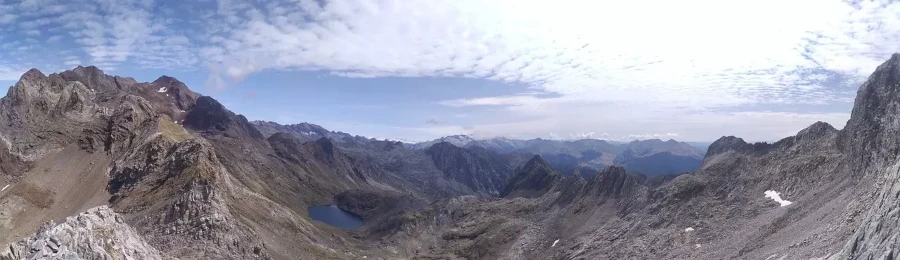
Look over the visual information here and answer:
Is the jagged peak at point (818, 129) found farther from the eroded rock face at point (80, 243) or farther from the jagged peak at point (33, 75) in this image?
the jagged peak at point (33, 75)

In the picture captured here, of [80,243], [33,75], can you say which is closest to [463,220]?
[80,243]

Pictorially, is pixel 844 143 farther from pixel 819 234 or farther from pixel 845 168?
pixel 819 234

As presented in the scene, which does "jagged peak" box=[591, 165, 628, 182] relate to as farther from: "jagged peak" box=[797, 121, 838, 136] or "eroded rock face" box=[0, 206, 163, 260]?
"eroded rock face" box=[0, 206, 163, 260]

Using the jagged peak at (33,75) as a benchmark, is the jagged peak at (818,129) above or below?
below

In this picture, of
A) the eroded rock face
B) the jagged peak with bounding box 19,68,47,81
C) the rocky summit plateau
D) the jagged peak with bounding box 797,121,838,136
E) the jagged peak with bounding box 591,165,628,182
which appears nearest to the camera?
the eroded rock face

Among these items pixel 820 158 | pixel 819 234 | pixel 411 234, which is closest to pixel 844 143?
pixel 820 158

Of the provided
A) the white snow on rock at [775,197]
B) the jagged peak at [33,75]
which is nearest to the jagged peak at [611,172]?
the white snow on rock at [775,197]

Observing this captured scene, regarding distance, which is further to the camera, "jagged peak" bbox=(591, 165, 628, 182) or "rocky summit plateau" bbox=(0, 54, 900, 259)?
"jagged peak" bbox=(591, 165, 628, 182)

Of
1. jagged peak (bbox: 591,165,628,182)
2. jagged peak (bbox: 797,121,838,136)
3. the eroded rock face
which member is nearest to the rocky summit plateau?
the eroded rock face
